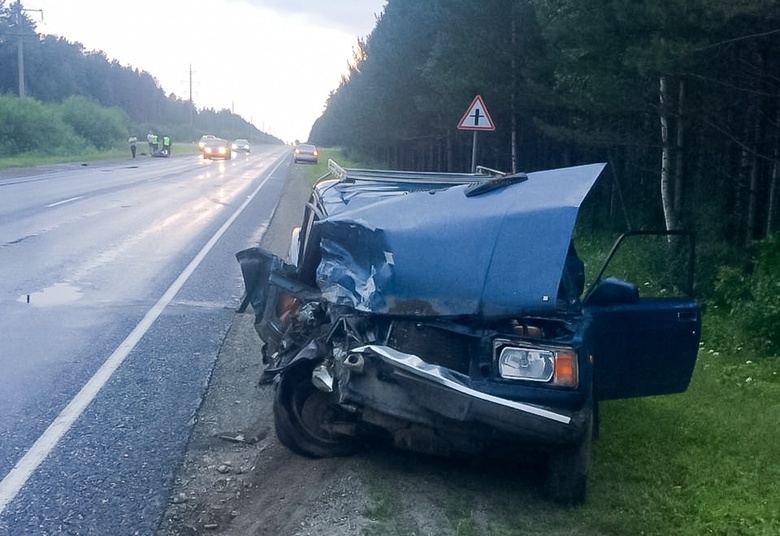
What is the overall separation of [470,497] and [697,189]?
1232 cm

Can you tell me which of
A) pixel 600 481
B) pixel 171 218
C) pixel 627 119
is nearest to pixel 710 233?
pixel 627 119

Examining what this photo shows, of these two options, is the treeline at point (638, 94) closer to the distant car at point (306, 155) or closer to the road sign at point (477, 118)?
the road sign at point (477, 118)

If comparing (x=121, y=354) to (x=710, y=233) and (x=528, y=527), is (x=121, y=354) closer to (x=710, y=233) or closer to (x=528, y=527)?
(x=528, y=527)

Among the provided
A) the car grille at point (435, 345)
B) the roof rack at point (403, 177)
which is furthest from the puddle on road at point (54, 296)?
the car grille at point (435, 345)

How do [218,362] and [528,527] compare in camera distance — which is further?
[218,362]

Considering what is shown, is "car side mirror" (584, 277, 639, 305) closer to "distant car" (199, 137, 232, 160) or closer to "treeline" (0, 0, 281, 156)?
"treeline" (0, 0, 281, 156)

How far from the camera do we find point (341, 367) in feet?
15.7

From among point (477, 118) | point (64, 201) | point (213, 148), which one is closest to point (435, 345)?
point (477, 118)

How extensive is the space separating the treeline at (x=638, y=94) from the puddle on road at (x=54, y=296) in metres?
7.10

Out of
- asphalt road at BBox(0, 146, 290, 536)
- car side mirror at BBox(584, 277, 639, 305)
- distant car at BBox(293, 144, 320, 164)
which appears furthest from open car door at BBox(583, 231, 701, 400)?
distant car at BBox(293, 144, 320, 164)

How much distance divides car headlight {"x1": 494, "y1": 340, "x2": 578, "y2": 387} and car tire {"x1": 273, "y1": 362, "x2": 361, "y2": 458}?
1.21m

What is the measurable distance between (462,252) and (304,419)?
1.44 meters

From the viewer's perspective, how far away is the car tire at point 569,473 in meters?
4.66

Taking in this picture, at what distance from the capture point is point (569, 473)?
4.69 meters
